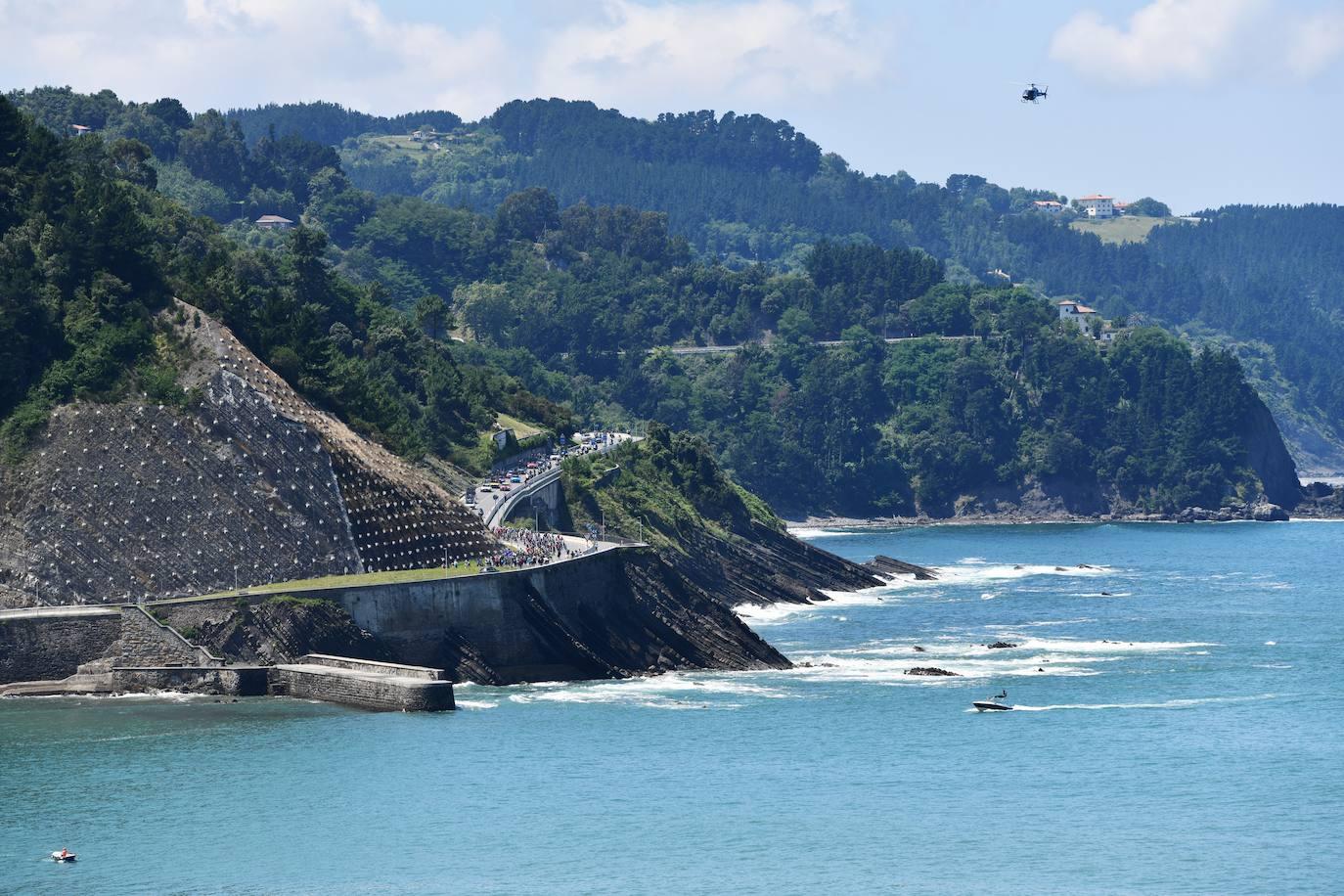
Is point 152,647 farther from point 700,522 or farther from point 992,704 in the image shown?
point 700,522

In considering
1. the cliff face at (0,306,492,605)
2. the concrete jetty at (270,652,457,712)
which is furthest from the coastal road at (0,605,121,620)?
the concrete jetty at (270,652,457,712)

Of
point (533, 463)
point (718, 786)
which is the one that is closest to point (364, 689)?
point (718, 786)

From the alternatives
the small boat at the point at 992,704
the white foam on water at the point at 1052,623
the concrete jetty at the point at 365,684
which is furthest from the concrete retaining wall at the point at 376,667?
the white foam on water at the point at 1052,623

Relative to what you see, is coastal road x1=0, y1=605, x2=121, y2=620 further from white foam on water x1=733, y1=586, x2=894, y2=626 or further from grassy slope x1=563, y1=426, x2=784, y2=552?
grassy slope x1=563, y1=426, x2=784, y2=552

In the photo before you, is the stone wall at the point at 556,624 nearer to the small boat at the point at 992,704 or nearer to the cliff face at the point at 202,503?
the cliff face at the point at 202,503

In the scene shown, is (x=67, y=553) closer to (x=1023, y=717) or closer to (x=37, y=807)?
(x=37, y=807)
